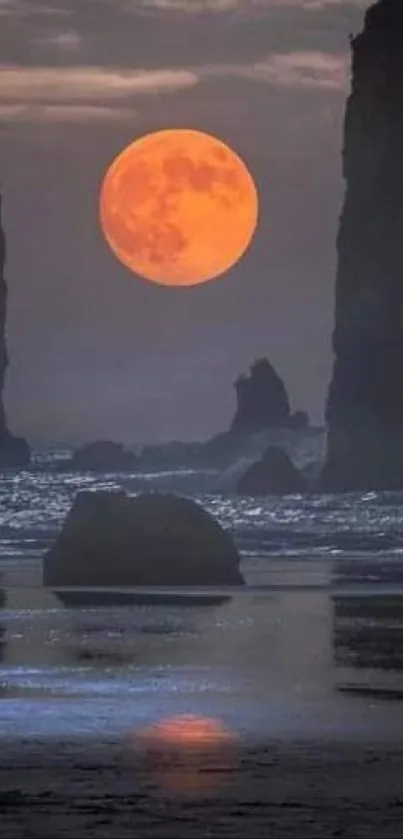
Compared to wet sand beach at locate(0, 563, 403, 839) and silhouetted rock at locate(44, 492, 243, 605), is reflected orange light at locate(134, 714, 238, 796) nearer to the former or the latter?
wet sand beach at locate(0, 563, 403, 839)

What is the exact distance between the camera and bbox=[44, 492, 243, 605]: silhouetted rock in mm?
135125

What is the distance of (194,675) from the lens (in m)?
64.2

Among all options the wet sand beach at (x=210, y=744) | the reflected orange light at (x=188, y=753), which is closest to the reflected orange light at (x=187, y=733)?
the reflected orange light at (x=188, y=753)

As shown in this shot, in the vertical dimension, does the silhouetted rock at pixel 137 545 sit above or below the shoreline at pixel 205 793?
below

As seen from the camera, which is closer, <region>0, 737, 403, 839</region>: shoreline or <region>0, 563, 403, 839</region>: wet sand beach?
<region>0, 737, 403, 839</region>: shoreline

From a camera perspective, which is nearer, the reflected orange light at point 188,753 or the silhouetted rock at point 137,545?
the reflected orange light at point 188,753

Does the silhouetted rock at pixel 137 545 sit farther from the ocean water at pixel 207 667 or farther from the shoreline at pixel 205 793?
the shoreline at pixel 205 793

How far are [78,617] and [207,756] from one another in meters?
65.6

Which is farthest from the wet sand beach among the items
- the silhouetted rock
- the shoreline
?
the silhouetted rock

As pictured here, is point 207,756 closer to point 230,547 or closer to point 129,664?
point 129,664

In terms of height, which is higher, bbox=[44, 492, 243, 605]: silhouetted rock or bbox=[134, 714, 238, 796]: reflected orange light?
bbox=[134, 714, 238, 796]: reflected orange light

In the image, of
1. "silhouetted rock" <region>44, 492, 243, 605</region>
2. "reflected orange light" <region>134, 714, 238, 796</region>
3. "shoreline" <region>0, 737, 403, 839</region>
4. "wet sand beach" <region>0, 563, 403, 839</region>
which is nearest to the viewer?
"shoreline" <region>0, 737, 403, 839</region>

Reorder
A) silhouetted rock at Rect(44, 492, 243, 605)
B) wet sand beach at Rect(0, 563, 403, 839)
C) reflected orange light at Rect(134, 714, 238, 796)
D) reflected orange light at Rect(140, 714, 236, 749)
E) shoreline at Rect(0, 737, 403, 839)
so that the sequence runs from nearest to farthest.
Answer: shoreline at Rect(0, 737, 403, 839) < wet sand beach at Rect(0, 563, 403, 839) < reflected orange light at Rect(134, 714, 238, 796) < reflected orange light at Rect(140, 714, 236, 749) < silhouetted rock at Rect(44, 492, 243, 605)

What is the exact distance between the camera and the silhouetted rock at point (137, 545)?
135 m
